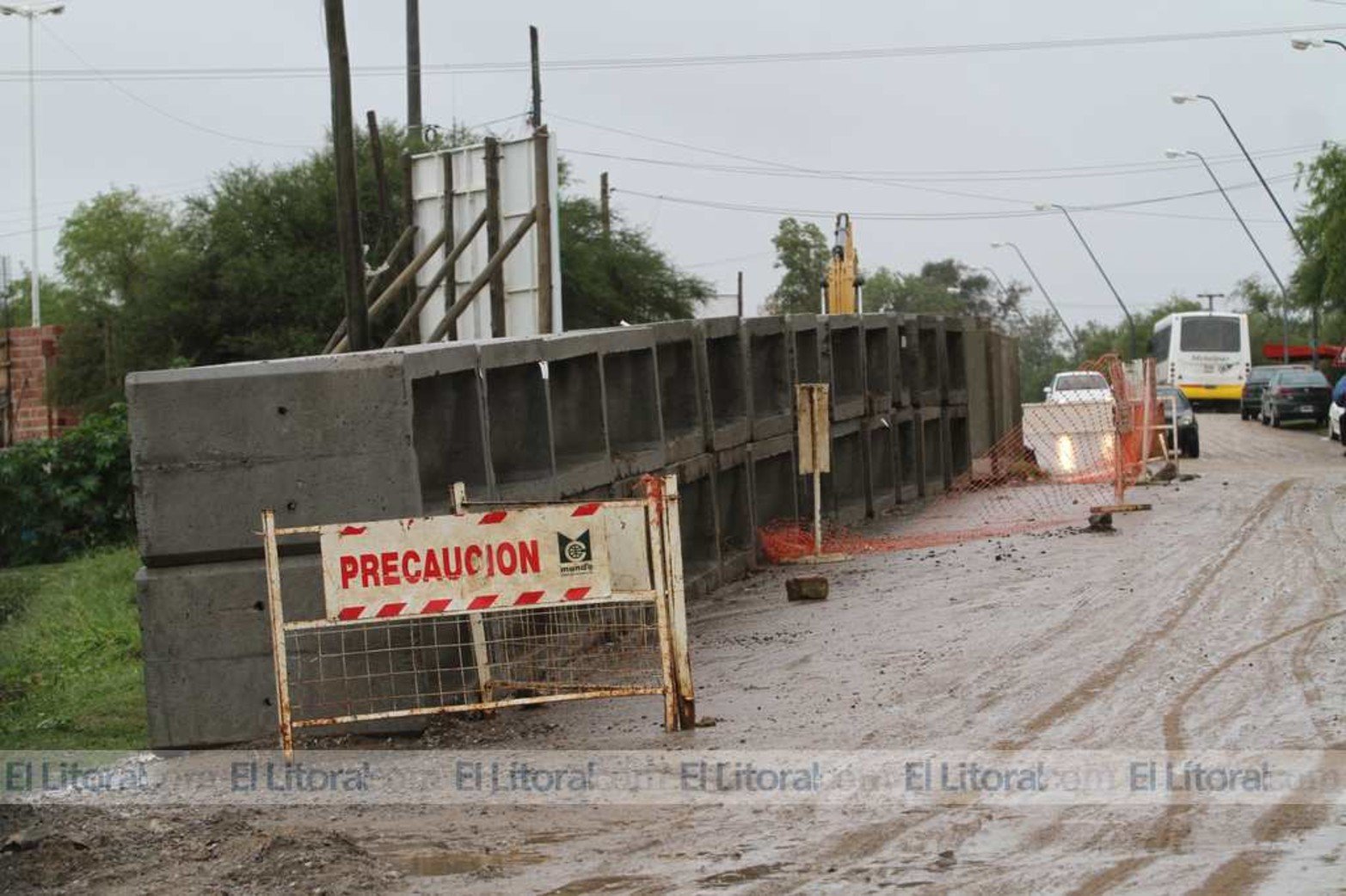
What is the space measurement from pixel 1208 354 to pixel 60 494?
1993 inches

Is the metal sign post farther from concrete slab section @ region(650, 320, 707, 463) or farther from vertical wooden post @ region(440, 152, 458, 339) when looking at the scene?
vertical wooden post @ region(440, 152, 458, 339)

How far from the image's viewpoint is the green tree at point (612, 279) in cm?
4828

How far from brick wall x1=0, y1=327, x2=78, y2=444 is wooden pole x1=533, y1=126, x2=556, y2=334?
30.0 m

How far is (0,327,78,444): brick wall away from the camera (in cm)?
5059

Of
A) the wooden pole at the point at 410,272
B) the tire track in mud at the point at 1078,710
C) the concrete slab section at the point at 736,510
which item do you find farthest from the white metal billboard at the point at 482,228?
the tire track in mud at the point at 1078,710

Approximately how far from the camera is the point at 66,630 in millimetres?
18828

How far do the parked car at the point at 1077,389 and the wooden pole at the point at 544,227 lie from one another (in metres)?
13.0

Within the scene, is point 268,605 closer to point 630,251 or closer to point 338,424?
point 338,424

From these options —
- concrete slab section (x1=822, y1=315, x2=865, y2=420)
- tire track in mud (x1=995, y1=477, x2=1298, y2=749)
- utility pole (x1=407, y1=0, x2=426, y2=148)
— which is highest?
utility pole (x1=407, y1=0, x2=426, y2=148)

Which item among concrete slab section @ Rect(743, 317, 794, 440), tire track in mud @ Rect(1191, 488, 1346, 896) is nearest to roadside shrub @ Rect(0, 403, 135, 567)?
concrete slab section @ Rect(743, 317, 794, 440)

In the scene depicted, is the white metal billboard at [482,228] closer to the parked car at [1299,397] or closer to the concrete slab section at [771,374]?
the concrete slab section at [771,374]

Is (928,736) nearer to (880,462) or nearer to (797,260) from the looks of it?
Result: (880,462)

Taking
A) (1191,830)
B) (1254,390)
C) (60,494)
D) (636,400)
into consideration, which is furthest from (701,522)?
(1254,390)

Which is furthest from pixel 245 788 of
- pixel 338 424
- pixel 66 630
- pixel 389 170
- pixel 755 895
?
pixel 389 170
